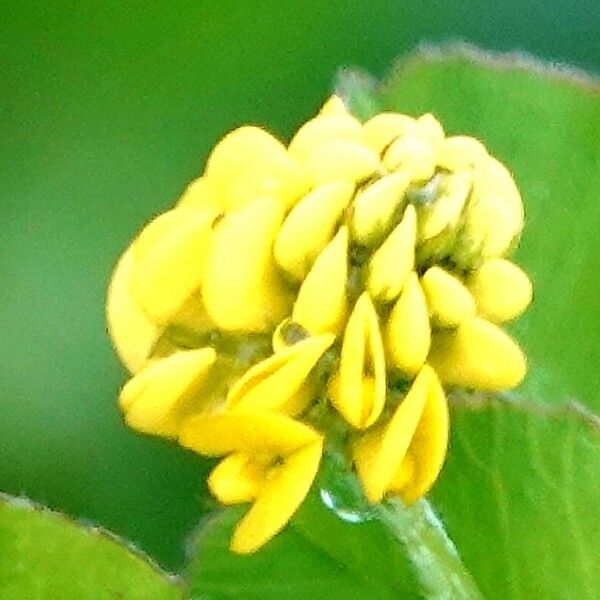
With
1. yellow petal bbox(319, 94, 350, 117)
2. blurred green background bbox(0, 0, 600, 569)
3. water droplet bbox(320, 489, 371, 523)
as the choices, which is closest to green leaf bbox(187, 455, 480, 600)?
water droplet bbox(320, 489, 371, 523)

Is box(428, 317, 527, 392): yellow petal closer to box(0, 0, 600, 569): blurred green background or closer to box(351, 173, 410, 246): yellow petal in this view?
box(351, 173, 410, 246): yellow petal

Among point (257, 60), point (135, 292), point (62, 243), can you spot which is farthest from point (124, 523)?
point (135, 292)

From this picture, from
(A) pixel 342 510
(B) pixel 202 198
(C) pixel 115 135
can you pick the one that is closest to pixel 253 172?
(B) pixel 202 198

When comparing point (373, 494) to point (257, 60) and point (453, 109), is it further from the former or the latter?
point (257, 60)

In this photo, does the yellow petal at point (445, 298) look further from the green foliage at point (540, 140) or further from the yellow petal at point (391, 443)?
the green foliage at point (540, 140)

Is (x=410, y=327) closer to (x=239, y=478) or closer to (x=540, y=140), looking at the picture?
(x=239, y=478)

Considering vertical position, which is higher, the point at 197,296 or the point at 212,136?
the point at 197,296

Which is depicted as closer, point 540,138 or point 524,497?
point 524,497
